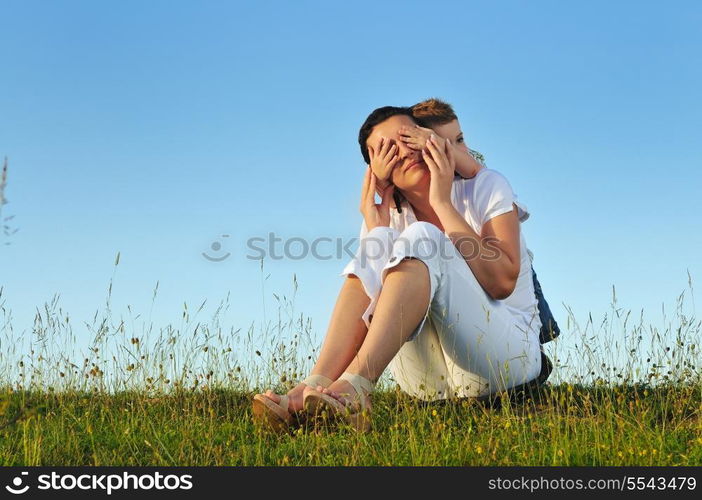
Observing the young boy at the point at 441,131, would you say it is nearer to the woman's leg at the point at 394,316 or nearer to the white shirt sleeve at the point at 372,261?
the white shirt sleeve at the point at 372,261

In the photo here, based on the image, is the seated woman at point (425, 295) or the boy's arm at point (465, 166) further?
the boy's arm at point (465, 166)

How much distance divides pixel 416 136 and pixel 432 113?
0.33 metres

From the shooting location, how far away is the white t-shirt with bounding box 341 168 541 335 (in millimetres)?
4457

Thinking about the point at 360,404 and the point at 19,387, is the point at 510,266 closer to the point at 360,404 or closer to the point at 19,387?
the point at 360,404

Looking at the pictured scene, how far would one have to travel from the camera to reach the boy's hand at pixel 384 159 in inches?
190

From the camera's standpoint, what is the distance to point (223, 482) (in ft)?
10.7

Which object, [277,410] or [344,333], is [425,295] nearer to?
[344,333]

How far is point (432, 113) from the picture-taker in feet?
16.4

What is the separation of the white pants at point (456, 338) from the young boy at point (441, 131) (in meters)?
0.90

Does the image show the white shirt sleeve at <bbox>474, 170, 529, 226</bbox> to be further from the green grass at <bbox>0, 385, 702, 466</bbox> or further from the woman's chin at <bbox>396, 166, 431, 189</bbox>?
the green grass at <bbox>0, 385, 702, 466</bbox>

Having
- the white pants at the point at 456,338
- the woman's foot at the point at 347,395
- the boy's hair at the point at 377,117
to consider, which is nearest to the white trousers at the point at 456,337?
the white pants at the point at 456,338

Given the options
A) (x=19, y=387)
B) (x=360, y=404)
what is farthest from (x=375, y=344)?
(x=19, y=387)

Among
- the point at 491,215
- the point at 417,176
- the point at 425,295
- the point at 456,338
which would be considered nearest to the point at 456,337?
the point at 456,338

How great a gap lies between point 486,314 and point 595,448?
880 mm
